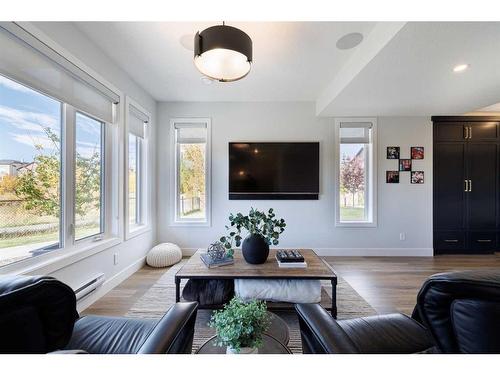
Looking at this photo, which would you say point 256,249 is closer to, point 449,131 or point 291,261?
point 291,261

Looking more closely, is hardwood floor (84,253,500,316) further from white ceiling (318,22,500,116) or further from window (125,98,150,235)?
white ceiling (318,22,500,116)

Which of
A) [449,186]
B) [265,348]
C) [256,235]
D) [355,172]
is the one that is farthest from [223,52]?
[449,186]

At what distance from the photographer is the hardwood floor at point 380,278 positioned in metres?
2.21

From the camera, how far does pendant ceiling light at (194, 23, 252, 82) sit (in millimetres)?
1579

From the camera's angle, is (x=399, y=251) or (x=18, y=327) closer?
(x=18, y=327)

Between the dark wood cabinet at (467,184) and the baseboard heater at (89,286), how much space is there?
4.91 metres

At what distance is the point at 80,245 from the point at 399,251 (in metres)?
4.50

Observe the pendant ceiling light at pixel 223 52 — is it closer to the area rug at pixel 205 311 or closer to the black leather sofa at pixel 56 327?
the black leather sofa at pixel 56 327

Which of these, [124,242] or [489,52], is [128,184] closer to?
[124,242]

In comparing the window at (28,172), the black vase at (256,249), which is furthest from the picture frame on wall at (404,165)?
the window at (28,172)

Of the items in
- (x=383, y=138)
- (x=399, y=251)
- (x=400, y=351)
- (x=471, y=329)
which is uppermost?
(x=383, y=138)

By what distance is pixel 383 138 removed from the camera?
379cm

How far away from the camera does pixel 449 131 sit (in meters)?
3.78
